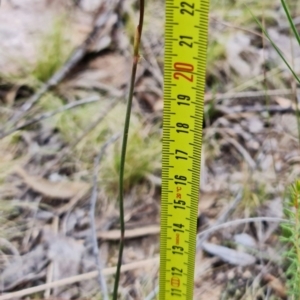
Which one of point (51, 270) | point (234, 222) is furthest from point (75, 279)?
point (234, 222)

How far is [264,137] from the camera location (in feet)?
4.32

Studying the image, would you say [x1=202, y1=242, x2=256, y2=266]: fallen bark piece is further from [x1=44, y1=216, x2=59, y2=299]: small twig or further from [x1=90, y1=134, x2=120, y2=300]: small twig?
[x1=44, y1=216, x2=59, y2=299]: small twig

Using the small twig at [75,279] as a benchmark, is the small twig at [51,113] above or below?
above

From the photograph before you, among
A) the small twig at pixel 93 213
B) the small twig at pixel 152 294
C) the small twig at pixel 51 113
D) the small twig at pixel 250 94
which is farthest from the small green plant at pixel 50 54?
the small twig at pixel 152 294

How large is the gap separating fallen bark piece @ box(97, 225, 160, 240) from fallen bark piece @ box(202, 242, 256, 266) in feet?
0.44

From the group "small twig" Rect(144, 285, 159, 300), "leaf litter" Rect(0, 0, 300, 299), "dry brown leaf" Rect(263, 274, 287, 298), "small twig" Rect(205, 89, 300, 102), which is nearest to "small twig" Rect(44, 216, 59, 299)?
"leaf litter" Rect(0, 0, 300, 299)

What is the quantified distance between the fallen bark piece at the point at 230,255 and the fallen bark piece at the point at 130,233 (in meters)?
0.13

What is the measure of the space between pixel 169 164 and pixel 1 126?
0.78 meters

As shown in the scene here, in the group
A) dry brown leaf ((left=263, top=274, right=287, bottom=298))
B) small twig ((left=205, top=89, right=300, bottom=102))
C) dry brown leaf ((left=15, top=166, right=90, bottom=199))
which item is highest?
small twig ((left=205, top=89, right=300, bottom=102))

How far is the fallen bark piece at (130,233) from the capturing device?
1116mm

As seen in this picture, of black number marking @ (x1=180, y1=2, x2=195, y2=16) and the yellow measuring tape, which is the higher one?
black number marking @ (x1=180, y1=2, x2=195, y2=16)

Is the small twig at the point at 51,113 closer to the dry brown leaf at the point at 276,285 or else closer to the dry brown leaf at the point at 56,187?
the dry brown leaf at the point at 56,187

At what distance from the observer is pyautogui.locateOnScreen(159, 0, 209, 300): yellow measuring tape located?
60 centimetres

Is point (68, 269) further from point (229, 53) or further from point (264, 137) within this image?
point (229, 53)
